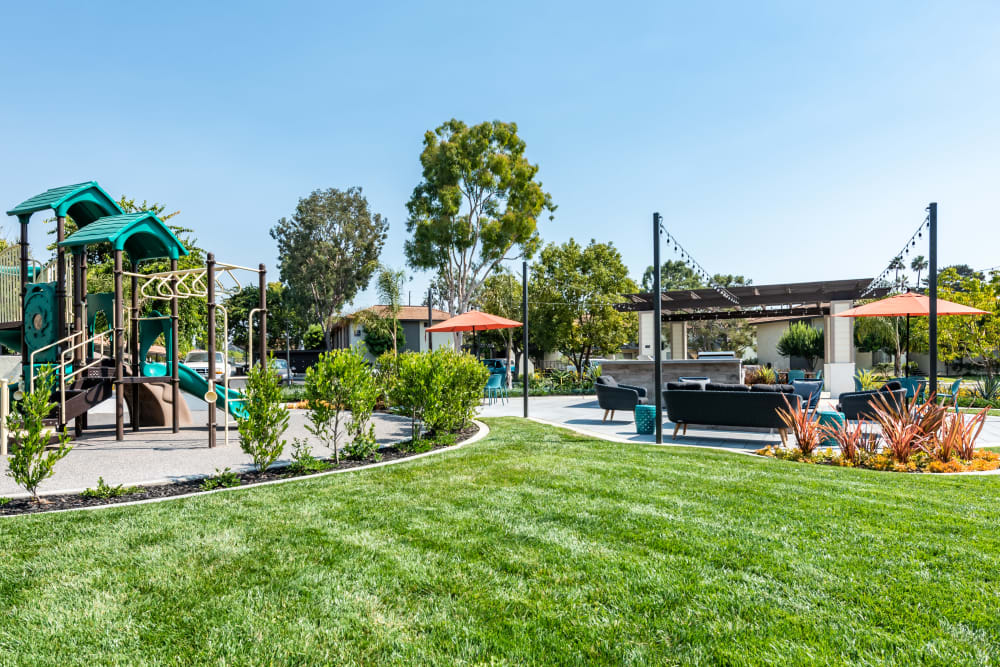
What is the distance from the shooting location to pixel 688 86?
11789mm

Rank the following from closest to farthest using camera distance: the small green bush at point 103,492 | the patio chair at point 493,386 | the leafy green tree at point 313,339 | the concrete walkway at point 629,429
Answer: the small green bush at point 103,492, the concrete walkway at point 629,429, the patio chair at point 493,386, the leafy green tree at point 313,339

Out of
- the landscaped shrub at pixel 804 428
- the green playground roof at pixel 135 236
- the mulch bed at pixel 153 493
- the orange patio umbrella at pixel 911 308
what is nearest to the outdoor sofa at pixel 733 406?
the landscaped shrub at pixel 804 428

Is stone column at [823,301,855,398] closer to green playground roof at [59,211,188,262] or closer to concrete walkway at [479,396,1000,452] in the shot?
concrete walkway at [479,396,1000,452]

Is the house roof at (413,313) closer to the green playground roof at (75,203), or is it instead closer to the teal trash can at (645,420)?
the green playground roof at (75,203)

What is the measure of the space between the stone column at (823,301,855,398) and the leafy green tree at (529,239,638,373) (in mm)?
7210

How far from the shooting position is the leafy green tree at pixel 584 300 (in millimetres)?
22266

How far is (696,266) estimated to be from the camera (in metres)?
14.1

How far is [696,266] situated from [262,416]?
Answer: 11457mm

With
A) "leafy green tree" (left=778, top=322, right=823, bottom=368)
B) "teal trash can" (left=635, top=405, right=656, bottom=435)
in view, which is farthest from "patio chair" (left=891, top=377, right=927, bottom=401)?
"leafy green tree" (left=778, top=322, right=823, bottom=368)

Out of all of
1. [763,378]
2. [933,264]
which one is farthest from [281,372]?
[933,264]

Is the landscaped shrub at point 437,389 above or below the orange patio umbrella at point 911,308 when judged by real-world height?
below

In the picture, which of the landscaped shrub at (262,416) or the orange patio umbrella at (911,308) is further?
the orange patio umbrella at (911,308)

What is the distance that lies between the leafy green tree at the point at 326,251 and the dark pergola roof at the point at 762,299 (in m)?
25.1

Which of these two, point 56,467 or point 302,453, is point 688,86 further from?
point 56,467
